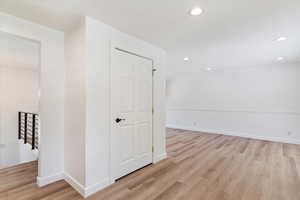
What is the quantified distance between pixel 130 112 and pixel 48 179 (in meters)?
1.55

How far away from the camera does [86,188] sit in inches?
74.9

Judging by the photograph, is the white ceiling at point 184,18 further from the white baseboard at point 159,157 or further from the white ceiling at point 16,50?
the white baseboard at point 159,157

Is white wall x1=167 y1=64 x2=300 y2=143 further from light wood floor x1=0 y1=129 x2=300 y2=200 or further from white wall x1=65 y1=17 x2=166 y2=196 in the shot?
white wall x1=65 y1=17 x2=166 y2=196

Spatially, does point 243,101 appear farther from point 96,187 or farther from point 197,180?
point 96,187

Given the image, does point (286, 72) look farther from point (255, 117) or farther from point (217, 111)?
point (217, 111)

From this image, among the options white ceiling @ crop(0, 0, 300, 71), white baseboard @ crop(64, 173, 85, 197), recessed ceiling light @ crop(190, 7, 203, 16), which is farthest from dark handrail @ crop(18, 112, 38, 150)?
recessed ceiling light @ crop(190, 7, 203, 16)

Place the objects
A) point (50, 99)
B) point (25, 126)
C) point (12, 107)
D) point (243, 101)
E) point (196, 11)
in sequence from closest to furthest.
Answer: point (196, 11), point (50, 99), point (25, 126), point (12, 107), point (243, 101)

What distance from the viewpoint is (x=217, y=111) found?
18.4ft

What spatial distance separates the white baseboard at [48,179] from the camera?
83.0 inches

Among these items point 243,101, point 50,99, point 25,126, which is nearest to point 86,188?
point 50,99

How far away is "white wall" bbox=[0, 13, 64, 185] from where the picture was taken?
214cm

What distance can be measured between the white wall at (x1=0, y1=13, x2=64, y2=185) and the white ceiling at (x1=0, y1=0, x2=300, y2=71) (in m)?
0.20

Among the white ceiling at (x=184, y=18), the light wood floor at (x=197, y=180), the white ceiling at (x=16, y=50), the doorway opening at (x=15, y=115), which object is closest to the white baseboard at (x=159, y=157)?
the light wood floor at (x=197, y=180)

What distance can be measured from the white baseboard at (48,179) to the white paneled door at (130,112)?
863mm
